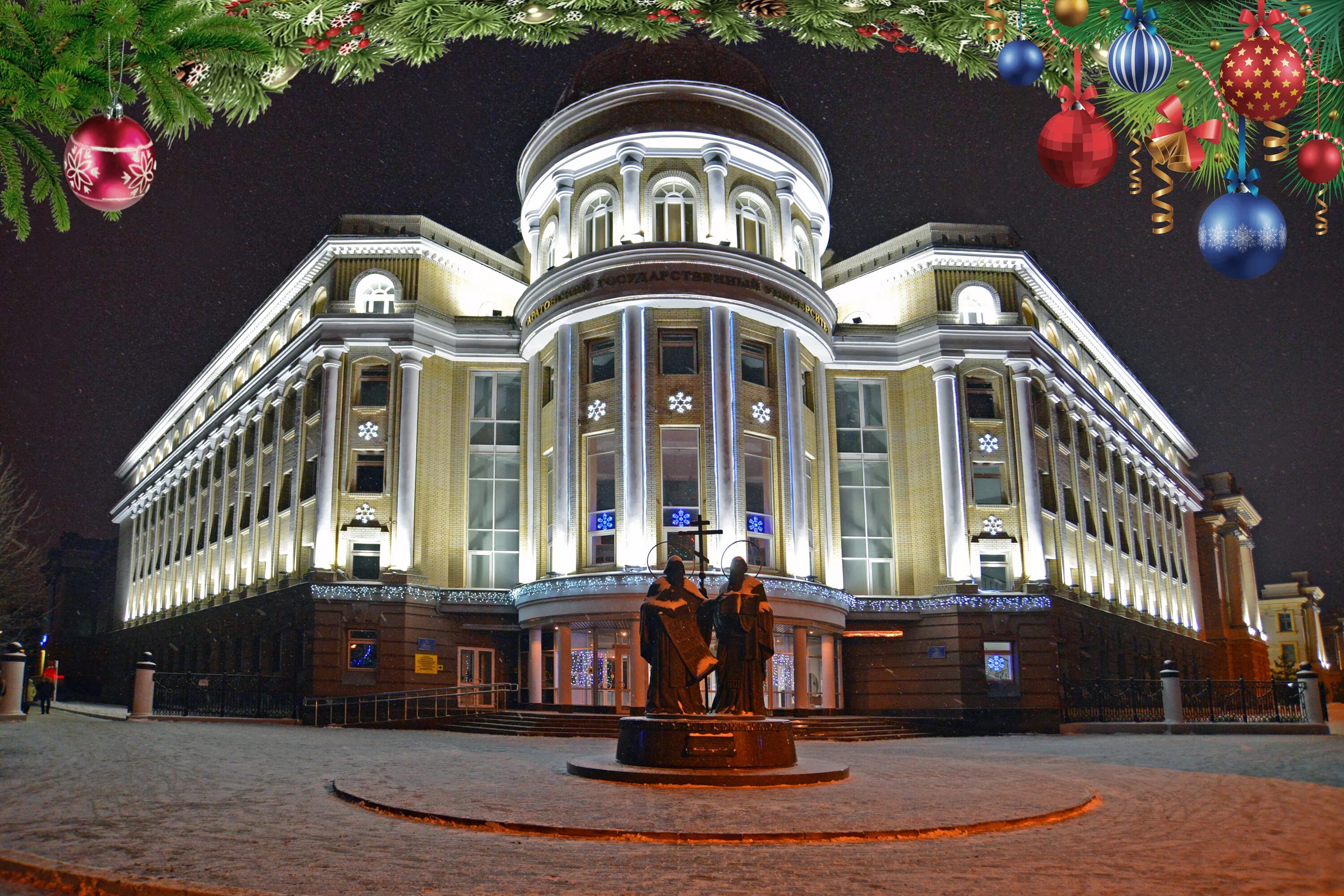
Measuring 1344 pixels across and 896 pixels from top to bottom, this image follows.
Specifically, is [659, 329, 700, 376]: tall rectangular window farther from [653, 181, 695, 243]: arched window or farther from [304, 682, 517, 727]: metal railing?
[304, 682, 517, 727]: metal railing

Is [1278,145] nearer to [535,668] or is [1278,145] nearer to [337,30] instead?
[337,30]

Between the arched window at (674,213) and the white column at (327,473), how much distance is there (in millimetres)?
13370

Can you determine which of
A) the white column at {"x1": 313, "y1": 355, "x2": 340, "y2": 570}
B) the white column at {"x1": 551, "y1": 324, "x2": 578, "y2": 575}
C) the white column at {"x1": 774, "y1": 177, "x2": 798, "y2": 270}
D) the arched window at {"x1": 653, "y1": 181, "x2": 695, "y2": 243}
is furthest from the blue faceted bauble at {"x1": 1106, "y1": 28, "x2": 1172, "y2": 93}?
the white column at {"x1": 313, "y1": 355, "x2": 340, "y2": 570}

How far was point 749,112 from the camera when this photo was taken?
40500 millimetres

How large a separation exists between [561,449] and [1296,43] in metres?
34.9

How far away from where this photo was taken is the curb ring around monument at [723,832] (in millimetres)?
9398

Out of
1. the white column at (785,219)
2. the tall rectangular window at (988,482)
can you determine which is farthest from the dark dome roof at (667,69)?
the tall rectangular window at (988,482)

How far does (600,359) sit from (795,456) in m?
7.87

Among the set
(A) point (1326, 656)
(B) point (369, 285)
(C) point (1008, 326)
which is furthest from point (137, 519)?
(A) point (1326, 656)

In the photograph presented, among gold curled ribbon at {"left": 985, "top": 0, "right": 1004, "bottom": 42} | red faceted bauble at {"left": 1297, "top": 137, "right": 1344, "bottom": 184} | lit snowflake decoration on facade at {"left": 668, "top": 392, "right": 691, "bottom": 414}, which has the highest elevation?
lit snowflake decoration on facade at {"left": 668, "top": 392, "right": 691, "bottom": 414}

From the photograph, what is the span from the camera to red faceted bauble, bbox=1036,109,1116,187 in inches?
123

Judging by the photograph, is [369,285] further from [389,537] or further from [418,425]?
[389,537]

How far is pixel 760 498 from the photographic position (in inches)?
1467

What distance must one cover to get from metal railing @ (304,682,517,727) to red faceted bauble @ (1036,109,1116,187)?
107ft
